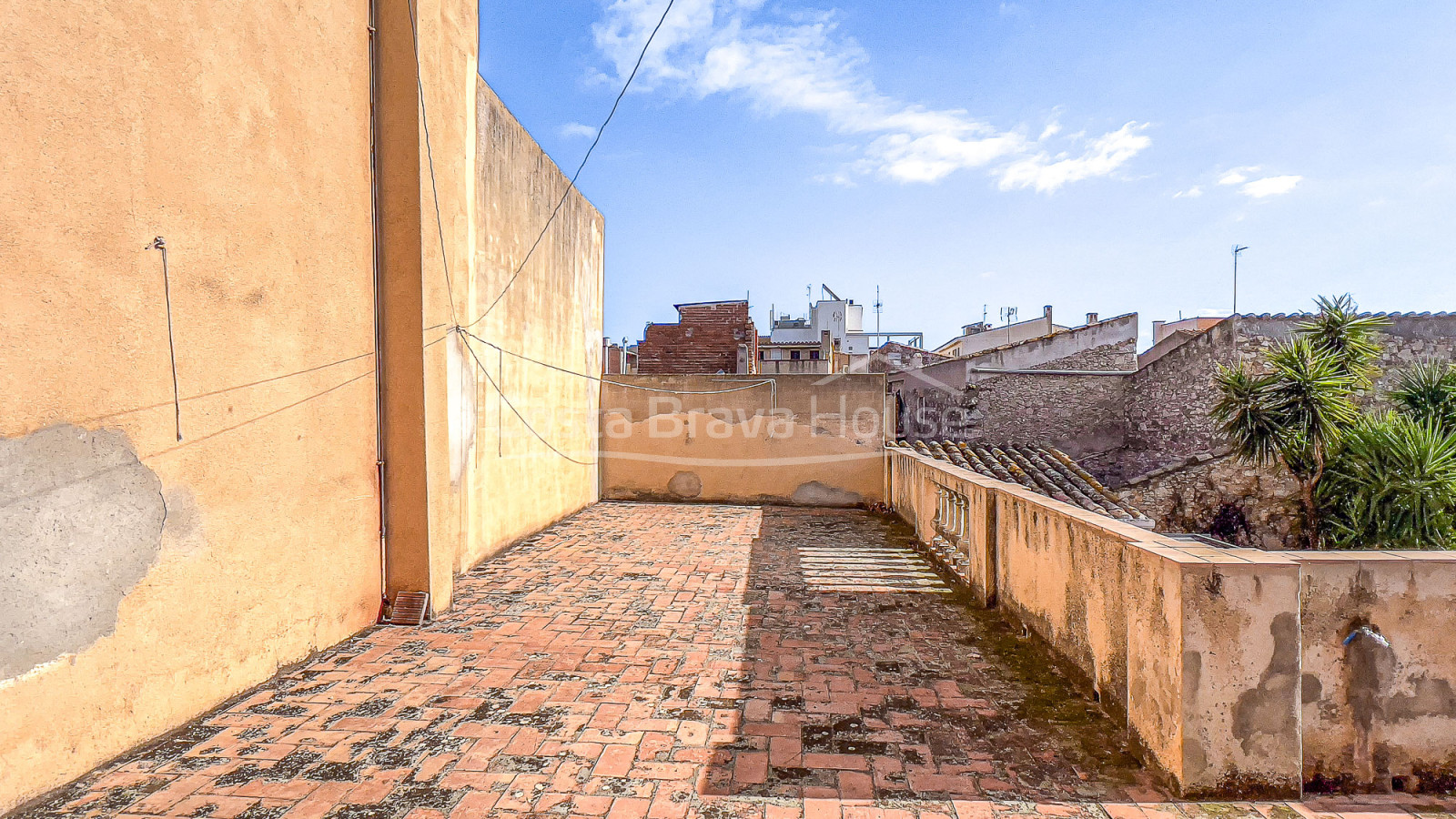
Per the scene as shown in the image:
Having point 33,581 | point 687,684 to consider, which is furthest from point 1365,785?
point 33,581

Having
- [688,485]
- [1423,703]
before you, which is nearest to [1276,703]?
[1423,703]

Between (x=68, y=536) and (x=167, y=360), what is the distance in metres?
0.83

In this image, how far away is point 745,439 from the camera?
1022 cm

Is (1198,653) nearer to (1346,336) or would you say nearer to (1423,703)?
(1423,703)

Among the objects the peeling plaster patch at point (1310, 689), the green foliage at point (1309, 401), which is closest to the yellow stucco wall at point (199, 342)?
the peeling plaster patch at point (1310, 689)

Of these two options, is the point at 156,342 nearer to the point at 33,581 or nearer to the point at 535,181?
the point at 33,581

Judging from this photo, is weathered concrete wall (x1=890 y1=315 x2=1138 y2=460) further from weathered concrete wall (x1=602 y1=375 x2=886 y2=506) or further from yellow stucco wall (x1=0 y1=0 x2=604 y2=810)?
yellow stucco wall (x1=0 y1=0 x2=604 y2=810)

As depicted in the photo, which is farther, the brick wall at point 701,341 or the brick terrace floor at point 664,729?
the brick wall at point 701,341

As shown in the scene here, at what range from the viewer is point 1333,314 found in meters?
10.3

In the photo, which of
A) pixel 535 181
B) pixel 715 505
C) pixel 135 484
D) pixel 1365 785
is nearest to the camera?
pixel 1365 785

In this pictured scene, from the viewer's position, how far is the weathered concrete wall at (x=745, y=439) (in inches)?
396

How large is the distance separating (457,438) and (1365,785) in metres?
5.80

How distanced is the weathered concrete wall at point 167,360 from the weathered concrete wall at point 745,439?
6.32m

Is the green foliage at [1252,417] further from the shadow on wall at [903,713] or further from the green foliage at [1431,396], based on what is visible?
the shadow on wall at [903,713]
